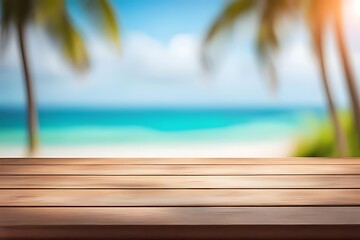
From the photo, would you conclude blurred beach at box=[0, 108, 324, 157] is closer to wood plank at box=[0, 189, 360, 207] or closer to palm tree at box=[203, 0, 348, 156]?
palm tree at box=[203, 0, 348, 156]

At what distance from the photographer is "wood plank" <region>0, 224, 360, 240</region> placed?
76 centimetres

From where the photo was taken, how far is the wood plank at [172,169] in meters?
1.21

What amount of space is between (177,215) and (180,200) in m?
0.10

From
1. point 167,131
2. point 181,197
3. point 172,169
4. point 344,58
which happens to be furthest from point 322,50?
point 167,131

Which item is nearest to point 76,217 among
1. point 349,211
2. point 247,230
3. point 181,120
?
point 247,230

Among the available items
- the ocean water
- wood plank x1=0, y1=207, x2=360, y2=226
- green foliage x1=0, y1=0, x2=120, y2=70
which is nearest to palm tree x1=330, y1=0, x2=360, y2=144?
green foliage x1=0, y1=0, x2=120, y2=70

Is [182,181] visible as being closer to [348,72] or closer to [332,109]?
[348,72]

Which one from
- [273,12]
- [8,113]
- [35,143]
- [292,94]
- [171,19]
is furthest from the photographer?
[292,94]

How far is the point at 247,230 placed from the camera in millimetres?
761

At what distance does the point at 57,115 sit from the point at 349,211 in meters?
5.18

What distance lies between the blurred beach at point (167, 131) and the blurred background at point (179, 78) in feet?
0.05

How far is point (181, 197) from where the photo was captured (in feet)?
3.08

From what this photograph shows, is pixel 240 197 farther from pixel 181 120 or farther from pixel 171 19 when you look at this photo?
pixel 181 120

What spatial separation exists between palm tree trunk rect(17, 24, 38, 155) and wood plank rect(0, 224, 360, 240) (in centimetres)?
308
